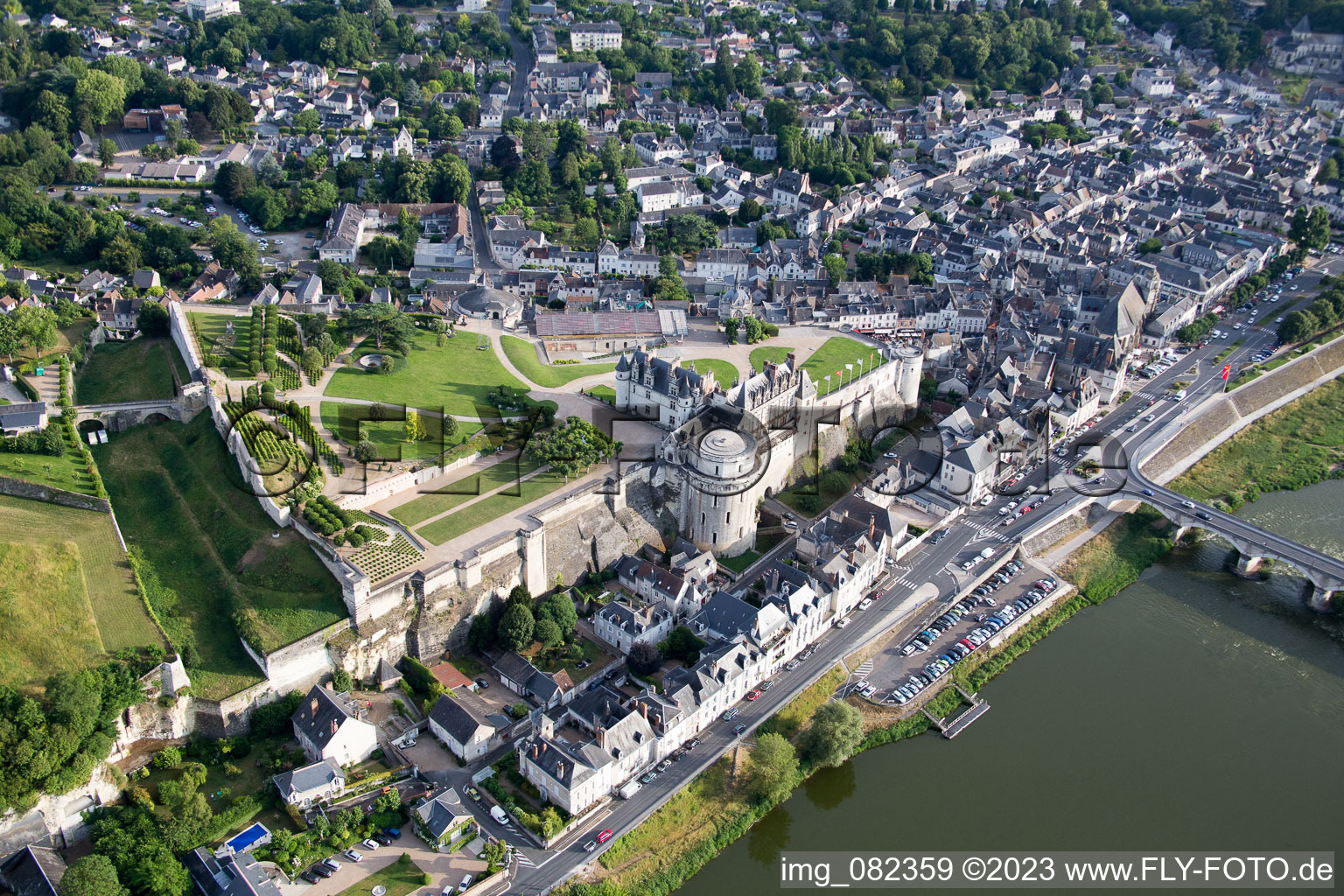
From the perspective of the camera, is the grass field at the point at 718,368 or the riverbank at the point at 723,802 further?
the grass field at the point at 718,368

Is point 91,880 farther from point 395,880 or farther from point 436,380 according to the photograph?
point 436,380

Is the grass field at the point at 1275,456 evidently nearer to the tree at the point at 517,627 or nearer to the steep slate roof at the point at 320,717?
the tree at the point at 517,627

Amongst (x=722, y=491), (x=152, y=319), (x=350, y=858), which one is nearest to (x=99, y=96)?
(x=152, y=319)

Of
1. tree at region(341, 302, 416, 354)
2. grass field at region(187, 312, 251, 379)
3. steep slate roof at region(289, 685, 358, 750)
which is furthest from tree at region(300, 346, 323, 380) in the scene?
steep slate roof at region(289, 685, 358, 750)

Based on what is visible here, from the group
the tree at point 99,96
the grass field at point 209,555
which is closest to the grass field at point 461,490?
the grass field at point 209,555

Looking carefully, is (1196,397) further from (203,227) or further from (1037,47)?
(1037,47)

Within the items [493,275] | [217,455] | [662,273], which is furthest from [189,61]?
[217,455]

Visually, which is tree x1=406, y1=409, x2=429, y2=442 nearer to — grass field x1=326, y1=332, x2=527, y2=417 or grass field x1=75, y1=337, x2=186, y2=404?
grass field x1=326, y1=332, x2=527, y2=417
